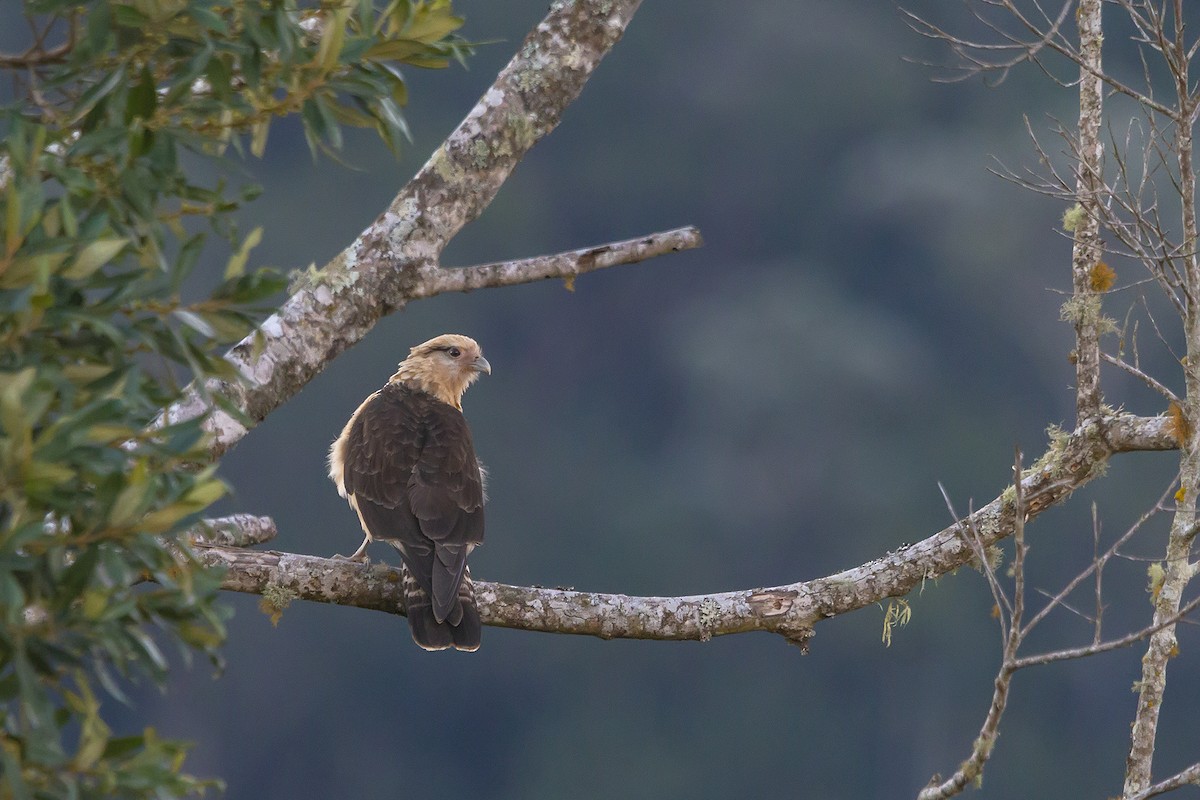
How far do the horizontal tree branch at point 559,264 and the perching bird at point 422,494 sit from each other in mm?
1174

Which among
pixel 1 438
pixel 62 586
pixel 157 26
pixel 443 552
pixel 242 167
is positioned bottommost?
pixel 443 552

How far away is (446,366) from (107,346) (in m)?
4.29

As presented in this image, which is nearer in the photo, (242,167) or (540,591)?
(242,167)

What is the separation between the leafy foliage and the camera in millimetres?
1616

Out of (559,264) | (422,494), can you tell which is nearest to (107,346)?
(559,264)

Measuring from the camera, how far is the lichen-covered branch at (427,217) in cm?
358

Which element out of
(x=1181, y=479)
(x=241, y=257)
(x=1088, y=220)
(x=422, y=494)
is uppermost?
(x=1088, y=220)

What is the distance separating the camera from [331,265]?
3689 mm

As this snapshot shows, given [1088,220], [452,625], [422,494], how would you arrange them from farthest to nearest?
[422,494] → [452,625] → [1088,220]

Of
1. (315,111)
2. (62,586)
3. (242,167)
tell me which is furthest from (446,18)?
(62,586)

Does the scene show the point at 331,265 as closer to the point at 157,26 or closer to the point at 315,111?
the point at 315,111

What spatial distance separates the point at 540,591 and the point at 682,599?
462 millimetres

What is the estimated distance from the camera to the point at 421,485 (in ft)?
16.0

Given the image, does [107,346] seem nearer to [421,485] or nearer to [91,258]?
[91,258]
